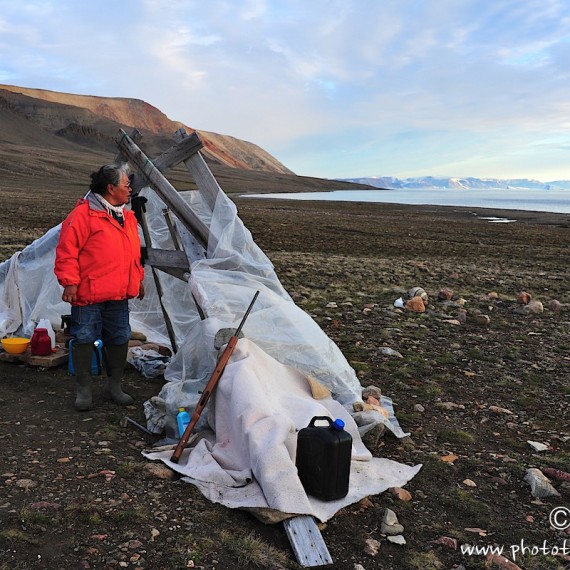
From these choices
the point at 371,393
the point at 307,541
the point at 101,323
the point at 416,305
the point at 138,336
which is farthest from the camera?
the point at 416,305

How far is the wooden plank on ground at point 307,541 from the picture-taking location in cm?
303

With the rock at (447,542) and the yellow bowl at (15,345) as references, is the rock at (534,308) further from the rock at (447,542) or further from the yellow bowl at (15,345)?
the yellow bowl at (15,345)

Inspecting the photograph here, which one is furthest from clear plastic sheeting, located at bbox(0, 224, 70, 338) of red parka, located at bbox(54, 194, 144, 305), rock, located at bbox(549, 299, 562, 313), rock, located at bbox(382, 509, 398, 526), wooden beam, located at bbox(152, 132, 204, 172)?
rock, located at bbox(549, 299, 562, 313)

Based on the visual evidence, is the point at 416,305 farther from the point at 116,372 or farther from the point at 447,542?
the point at 447,542

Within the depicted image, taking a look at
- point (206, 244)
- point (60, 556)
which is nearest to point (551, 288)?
point (206, 244)

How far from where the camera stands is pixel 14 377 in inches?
222

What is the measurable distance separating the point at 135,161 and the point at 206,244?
1.31 meters

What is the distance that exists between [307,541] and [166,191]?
3897 millimetres

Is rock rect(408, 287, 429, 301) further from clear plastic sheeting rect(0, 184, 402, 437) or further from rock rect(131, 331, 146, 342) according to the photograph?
rock rect(131, 331, 146, 342)

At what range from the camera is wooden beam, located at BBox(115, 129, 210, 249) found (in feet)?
18.9

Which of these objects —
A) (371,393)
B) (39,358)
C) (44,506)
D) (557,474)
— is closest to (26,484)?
(44,506)

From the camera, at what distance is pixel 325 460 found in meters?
3.50

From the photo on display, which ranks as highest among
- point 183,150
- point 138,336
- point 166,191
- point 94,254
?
point 183,150

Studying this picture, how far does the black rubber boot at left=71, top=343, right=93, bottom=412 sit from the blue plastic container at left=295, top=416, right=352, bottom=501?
2176 millimetres
